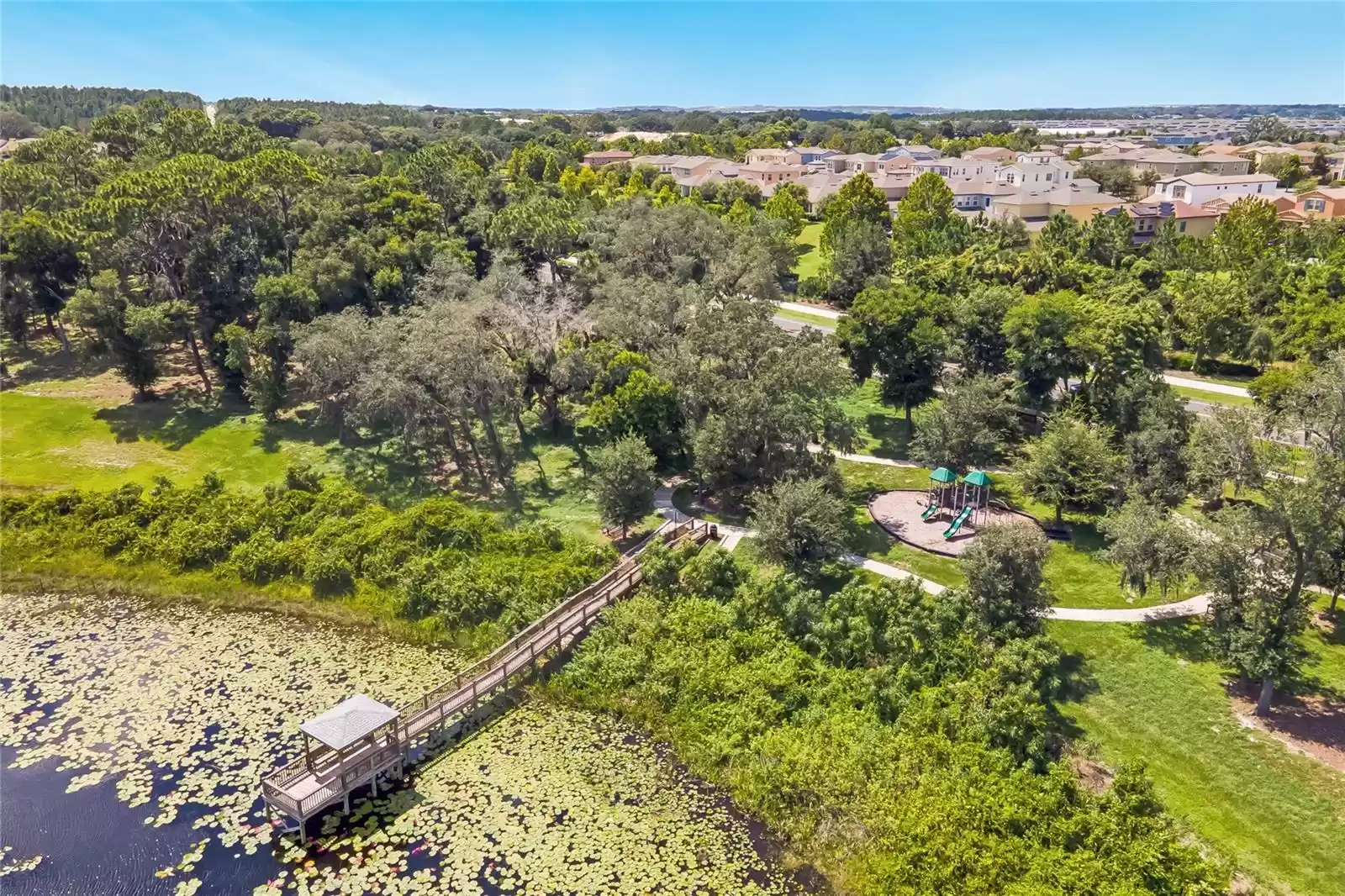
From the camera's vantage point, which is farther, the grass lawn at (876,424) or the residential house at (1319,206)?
the residential house at (1319,206)

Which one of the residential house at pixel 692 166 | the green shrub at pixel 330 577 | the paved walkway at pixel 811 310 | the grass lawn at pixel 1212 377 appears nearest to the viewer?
the green shrub at pixel 330 577

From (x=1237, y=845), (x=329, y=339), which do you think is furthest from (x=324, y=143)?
(x=1237, y=845)

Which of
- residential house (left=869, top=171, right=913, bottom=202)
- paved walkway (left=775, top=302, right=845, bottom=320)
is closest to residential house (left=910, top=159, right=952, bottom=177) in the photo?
residential house (left=869, top=171, right=913, bottom=202)

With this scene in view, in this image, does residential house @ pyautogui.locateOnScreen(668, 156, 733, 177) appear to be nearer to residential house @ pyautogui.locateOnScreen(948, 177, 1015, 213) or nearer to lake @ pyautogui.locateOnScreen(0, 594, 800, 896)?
residential house @ pyautogui.locateOnScreen(948, 177, 1015, 213)

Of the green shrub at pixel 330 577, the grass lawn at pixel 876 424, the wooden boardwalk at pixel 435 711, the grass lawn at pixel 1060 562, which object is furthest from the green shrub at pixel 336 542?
the grass lawn at pixel 876 424

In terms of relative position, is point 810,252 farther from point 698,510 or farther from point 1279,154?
point 1279,154

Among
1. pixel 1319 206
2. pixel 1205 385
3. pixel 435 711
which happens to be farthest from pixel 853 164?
pixel 435 711

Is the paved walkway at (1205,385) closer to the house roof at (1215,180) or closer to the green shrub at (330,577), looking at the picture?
the green shrub at (330,577)

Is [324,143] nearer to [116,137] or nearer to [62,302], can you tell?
[116,137]
